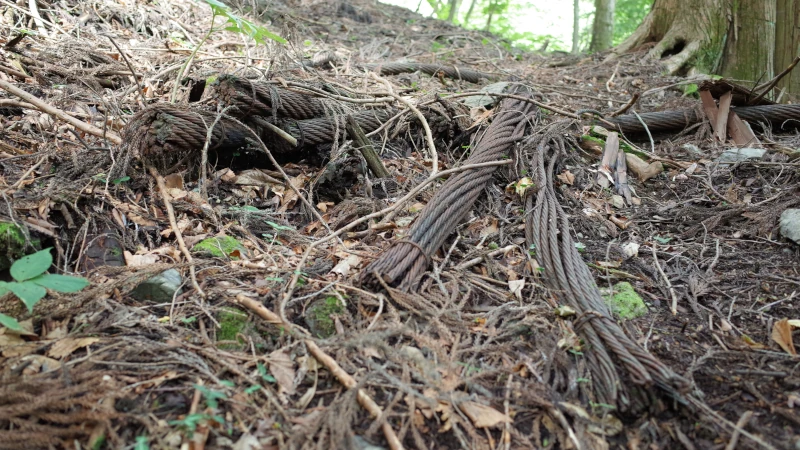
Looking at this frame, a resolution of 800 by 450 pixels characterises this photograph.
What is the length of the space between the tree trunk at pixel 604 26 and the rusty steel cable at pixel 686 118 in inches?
197

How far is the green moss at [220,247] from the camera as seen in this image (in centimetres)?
203

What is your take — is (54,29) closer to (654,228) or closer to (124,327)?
(124,327)

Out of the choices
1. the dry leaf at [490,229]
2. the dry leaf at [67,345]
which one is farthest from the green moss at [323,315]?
the dry leaf at [490,229]

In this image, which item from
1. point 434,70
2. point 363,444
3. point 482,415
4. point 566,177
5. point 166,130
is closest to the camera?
point 363,444

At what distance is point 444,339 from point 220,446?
2.64 feet

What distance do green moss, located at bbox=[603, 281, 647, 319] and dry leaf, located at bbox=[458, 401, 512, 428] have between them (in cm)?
77

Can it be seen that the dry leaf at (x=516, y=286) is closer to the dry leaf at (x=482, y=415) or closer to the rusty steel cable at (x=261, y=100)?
the dry leaf at (x=482, y=415)

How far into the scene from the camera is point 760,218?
246 cm

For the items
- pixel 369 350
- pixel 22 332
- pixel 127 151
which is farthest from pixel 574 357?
pixel 127 151

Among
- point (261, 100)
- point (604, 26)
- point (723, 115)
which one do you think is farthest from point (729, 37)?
point (261, 100)

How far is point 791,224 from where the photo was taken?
2.29 meters

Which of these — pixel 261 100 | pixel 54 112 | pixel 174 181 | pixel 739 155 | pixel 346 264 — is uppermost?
pixel 739 155

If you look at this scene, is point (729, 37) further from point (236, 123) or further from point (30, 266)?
point (30, 266)

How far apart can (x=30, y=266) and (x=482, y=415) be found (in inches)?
58.1
